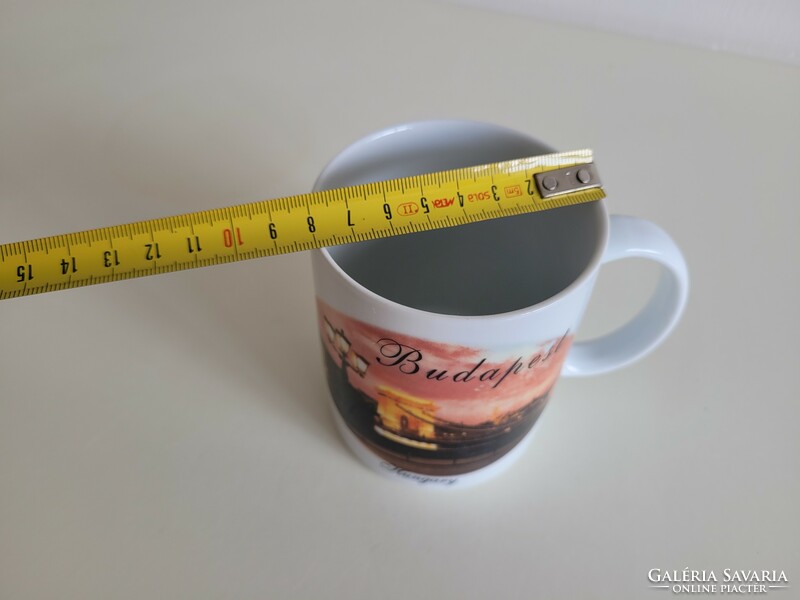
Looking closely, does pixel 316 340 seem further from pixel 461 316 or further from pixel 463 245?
pixel 461 316

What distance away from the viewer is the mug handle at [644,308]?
47 cm

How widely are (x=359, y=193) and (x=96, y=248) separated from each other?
0.16 m

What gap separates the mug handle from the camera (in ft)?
1.55

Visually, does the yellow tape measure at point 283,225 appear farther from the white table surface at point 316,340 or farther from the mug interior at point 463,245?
the white table surface at point 316,340

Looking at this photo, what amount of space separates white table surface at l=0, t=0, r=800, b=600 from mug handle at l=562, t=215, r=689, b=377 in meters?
0.07

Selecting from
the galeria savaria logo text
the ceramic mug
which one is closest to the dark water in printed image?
the ceramic mug

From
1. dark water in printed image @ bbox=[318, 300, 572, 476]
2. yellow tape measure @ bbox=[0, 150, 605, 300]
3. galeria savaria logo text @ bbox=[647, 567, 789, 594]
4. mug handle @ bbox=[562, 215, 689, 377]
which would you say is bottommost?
galeria savaria logo text @ bbox=[647, 567, 789, 594]

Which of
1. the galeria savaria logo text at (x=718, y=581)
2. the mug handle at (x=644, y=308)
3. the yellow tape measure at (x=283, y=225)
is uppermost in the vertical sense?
the yellow tape measure at (x=283, y=225)

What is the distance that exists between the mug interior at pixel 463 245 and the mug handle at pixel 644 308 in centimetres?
3

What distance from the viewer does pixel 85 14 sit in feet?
2.88

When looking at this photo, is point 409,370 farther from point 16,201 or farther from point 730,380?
point 16,201

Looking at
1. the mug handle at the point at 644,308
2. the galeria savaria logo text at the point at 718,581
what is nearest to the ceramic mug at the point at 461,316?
the mug handle at the point at 644,308

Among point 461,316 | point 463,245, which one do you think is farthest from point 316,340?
point 461,316

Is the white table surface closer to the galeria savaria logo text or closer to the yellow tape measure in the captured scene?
the galeria savaria logo text
